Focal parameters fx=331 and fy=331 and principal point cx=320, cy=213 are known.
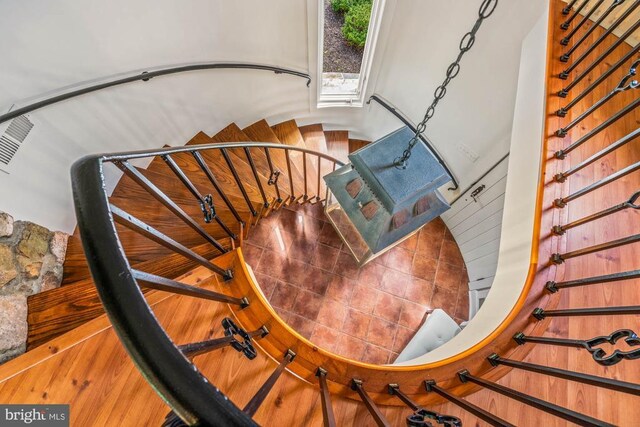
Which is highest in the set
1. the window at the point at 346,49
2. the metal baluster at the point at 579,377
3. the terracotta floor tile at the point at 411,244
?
the window at the point at 346,49

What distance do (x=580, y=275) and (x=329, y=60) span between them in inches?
122

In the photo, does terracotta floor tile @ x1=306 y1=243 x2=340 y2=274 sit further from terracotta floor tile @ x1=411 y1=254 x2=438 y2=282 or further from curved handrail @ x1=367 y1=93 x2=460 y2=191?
curved handrail @ x1=367 y1=93 x2=460 y2=191

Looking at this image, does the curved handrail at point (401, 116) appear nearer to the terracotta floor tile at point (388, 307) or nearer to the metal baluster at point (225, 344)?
the terracotta floor tile at point (388, 307)

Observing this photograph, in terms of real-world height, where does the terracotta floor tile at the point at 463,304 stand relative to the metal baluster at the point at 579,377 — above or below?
above

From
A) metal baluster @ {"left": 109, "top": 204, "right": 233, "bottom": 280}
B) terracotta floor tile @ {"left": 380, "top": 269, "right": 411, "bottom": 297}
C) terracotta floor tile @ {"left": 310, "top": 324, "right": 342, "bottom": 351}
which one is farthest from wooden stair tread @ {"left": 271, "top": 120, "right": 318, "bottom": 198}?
metal baluster @ {"left": 109, "top": 204, "right": 233, "bottom": 280}

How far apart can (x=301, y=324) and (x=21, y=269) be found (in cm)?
205

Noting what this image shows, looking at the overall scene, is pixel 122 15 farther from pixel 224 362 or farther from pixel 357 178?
pixel 224 362

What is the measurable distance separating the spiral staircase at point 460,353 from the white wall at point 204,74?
1.70 ft

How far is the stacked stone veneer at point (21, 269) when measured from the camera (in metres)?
1.37

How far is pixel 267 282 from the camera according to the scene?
3.09 meters

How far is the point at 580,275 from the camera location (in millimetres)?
1592

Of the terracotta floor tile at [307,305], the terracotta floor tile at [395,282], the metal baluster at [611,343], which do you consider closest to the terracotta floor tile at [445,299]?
the terracotta floor tile at [395,282]

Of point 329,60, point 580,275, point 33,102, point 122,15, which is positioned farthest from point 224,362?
point 329,60

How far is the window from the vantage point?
10.9 ft
